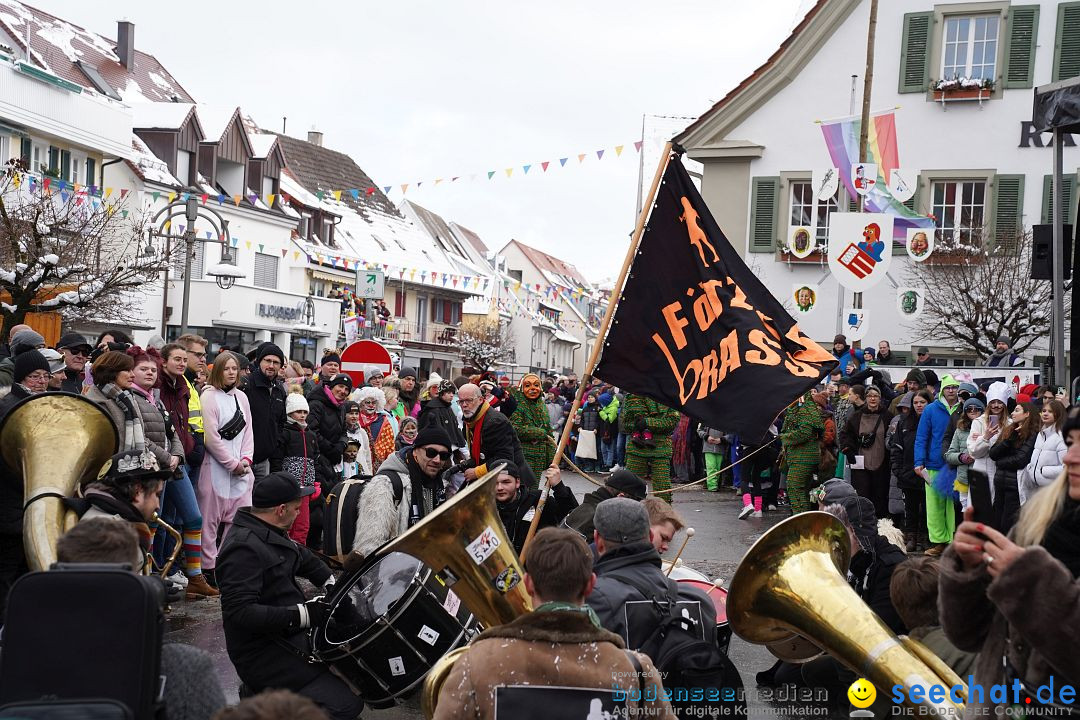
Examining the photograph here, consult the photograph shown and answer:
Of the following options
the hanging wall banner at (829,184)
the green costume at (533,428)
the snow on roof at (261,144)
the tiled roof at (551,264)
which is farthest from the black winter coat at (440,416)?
the tiled roof at (551,264)

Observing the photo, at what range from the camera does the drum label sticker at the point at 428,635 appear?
17.9 ft

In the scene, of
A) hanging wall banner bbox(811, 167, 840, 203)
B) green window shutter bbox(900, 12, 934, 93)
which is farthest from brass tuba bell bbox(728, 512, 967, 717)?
green window shutter bbox(900, 12, 934, 93)

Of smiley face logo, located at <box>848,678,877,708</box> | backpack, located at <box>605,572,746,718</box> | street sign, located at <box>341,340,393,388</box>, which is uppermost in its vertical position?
street sign, located at <box>341,340,393,388</box>

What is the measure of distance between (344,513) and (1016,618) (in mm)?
4409

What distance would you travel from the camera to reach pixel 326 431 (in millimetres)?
10680

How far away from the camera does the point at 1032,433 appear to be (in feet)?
32.7

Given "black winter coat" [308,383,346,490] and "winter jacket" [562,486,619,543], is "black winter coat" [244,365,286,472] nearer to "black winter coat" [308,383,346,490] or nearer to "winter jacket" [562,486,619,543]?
"black winter coat" [308,383,346,490]

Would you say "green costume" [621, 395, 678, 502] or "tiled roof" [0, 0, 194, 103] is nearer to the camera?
"green costume" [621, 395, 678, 502]

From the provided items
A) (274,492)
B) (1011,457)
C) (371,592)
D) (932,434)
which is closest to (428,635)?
(371,592)

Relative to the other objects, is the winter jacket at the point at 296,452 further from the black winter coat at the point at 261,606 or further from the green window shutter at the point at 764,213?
the green window shutter at the point at 764,213

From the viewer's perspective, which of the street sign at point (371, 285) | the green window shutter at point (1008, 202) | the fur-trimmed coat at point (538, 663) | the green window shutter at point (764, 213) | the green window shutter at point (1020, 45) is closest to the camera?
the fur-trimmed coat at point (538, 663)

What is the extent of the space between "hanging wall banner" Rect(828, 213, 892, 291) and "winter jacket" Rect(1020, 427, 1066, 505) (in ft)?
26.5

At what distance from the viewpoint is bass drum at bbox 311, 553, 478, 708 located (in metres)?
5.38

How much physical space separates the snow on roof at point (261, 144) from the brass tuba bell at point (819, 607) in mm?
36900
